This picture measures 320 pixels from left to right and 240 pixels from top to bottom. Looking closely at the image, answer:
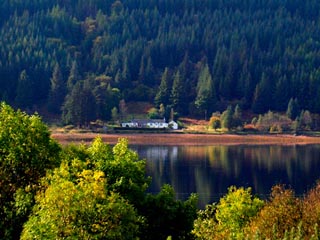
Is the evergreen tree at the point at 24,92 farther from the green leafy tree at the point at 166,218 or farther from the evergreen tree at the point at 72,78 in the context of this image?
the green leafy tree at the point at 166,218

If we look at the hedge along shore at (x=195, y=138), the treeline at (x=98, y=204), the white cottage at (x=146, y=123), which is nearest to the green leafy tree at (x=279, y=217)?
the treeline at (x=98, y=204)

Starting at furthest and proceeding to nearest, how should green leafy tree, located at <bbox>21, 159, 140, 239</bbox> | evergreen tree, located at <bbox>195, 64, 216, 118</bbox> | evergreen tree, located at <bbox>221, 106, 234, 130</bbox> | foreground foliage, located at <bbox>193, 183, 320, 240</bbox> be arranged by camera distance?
evergreen tree, located at <bbox>195, 64, 216, 118</bbox> < evergreen tree, located at <bbox>221, 106, 234, 130</bbox> < foreground foliage, located at <bbox>193, 183, 320, 240</bbox> < green leafy tree, located at <bbox>21, 159, 140, 239</bbox>

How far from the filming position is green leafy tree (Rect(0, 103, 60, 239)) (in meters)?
31.1

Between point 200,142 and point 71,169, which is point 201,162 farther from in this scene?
point 71,169

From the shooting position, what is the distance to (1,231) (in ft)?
102

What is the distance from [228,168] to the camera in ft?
312

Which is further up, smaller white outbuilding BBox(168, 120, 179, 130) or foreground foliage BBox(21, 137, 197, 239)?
foreground foliage BBox(21, 137, 197, 239)

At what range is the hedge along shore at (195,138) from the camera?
142875 mm

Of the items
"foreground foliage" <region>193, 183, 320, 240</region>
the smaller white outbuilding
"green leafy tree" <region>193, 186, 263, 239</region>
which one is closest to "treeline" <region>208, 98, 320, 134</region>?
the smaller white outbuilding

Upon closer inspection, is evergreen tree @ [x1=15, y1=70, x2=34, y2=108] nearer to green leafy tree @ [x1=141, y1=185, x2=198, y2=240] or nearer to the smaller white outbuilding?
the smaller white outbuilding

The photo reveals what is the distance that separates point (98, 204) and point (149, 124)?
5302 inches

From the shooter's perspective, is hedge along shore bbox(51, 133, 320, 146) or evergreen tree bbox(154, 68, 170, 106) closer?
hedge along shore bbox(51, 133, 320, 146)

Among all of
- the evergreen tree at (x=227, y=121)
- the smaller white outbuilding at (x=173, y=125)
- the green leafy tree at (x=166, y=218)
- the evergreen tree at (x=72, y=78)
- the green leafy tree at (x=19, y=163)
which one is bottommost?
the smaller white outbuilding at (x=173, y=125)

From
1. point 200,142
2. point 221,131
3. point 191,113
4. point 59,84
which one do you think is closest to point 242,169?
point 200,142
